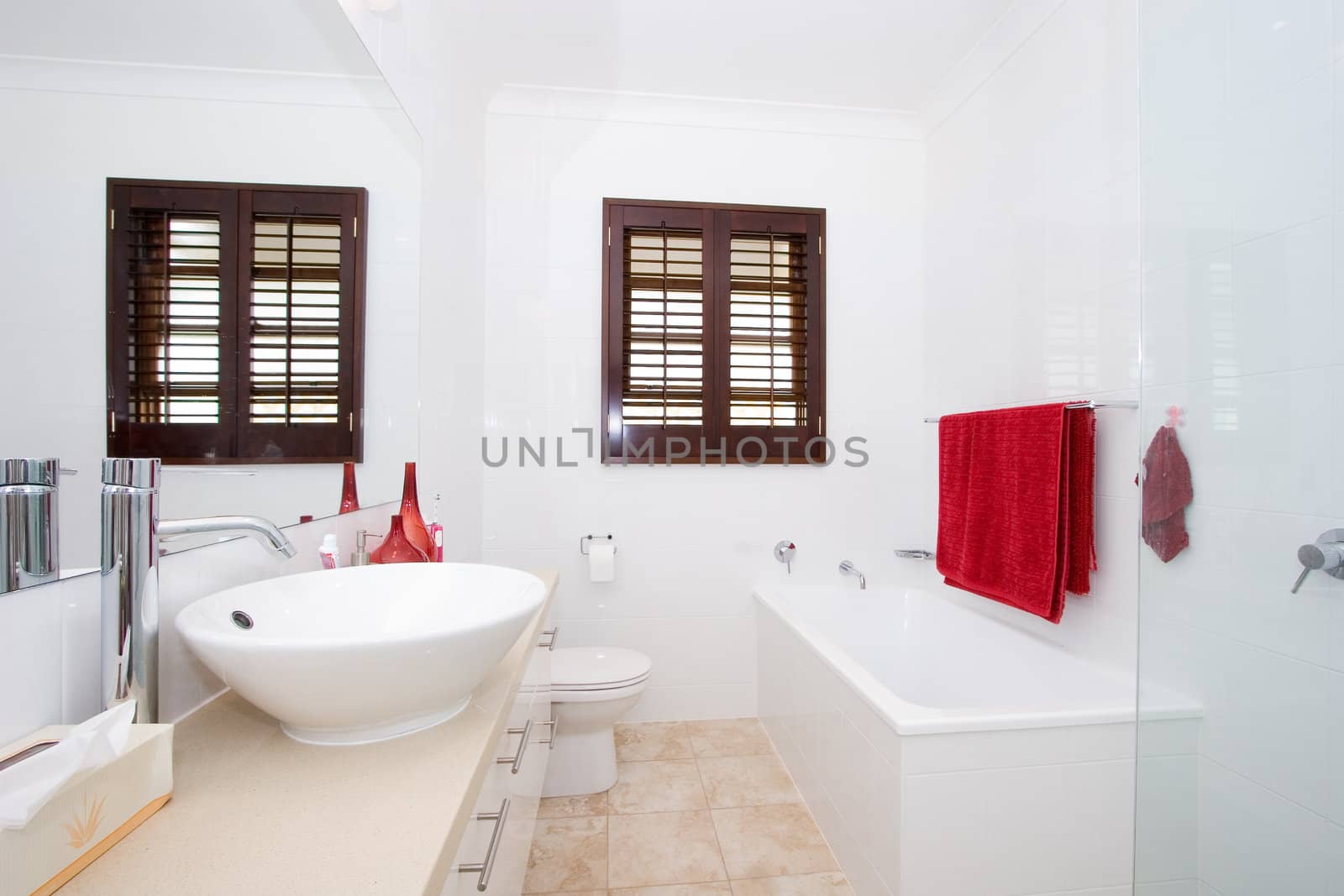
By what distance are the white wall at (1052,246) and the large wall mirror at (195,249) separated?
→ 197cm

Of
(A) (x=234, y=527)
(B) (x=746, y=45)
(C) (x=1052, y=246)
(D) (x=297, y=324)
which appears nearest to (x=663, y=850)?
(A) (x=234, y=527)

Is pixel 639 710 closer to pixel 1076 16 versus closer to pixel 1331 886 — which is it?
pixel 1331 886

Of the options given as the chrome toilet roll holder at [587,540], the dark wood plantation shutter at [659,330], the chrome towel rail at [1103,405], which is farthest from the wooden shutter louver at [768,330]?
the chrome towel rail at [1103,405]

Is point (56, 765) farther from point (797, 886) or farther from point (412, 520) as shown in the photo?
point (797, 886)

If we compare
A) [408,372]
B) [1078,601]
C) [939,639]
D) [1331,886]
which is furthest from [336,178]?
[939,639]

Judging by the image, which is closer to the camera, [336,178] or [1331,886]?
[1331,886]

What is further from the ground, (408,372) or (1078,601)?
(408,372)

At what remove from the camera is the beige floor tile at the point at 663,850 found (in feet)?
5.35

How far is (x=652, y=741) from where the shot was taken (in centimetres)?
239

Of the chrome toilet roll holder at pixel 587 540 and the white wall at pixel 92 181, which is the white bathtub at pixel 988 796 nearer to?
the chrome toilet roll holder at pixel 587 540

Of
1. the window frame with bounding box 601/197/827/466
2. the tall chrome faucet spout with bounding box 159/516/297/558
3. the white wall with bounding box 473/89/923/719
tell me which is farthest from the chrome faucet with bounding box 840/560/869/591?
the tall chrome faucet spout with bounding box 159/516/297/558

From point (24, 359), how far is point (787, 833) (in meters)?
2.00

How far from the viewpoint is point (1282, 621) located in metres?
0.81

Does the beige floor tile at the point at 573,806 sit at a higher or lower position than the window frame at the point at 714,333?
lower
